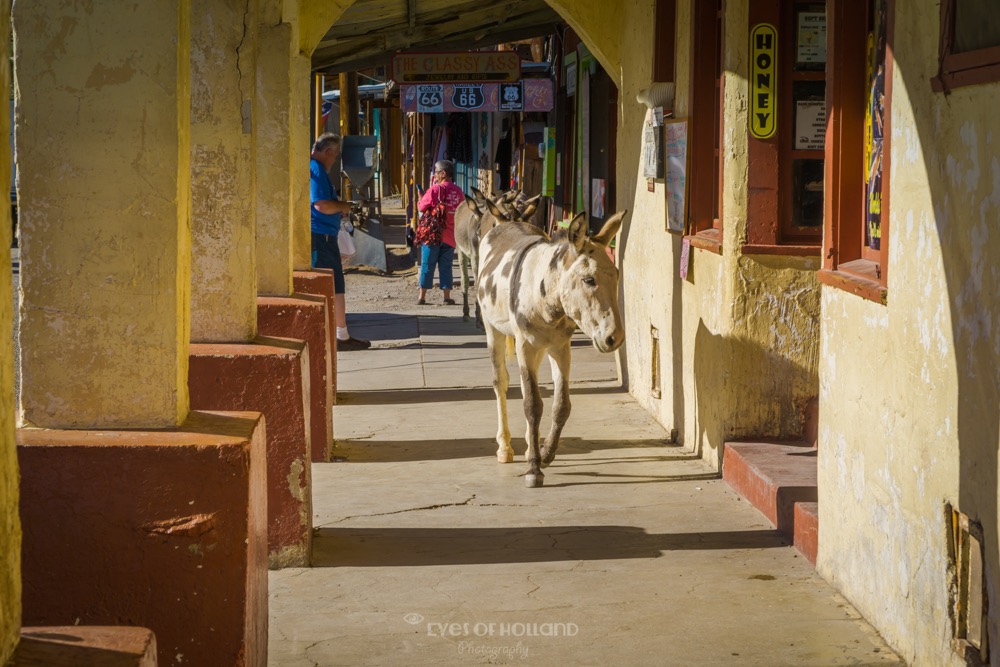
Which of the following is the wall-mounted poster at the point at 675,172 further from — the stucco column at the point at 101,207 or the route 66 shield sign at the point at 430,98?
the route 66 shield sign at the point at 430,98

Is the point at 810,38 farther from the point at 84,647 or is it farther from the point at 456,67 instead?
the point at 456,67

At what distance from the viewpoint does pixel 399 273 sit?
821 inches

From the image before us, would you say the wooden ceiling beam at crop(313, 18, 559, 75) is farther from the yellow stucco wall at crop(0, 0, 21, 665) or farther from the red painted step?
the yellow stucco wall at crop(0, 0, 21, 665)

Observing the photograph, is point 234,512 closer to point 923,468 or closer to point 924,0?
point 923,468

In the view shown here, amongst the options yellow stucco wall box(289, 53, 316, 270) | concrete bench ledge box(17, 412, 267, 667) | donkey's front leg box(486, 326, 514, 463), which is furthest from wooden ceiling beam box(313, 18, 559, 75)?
concrete bench ledge box(17, 412, 267, 667)

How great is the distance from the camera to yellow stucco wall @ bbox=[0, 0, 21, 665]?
7.89ft

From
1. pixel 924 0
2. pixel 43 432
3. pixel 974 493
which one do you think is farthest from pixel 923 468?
pixel 43 432

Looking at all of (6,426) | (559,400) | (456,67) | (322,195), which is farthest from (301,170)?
(6,426)

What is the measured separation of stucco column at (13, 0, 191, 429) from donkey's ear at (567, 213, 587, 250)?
3425mm

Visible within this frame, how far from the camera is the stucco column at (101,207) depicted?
3822mm

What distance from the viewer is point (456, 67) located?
48.8 feet

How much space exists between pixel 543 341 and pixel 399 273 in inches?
527

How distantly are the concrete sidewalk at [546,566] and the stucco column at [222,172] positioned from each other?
1215mm

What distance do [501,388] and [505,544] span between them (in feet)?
6.92
